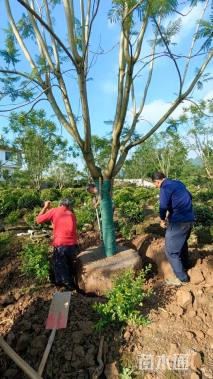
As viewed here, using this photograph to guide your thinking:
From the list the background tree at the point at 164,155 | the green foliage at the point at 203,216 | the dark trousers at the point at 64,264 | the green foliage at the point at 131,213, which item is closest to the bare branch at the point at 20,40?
the dark trousers at the point at 64,264

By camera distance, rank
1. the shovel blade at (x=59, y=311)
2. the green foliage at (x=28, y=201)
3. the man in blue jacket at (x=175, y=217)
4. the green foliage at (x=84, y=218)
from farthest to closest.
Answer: the green foliage at (x=28, y=201), the green foliage at (x=84, y=218), the man in blue jacket at (x=175, y=217), the shovel blade at (x=59, y=311)

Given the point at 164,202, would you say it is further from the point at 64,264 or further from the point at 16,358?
the point at 16,358

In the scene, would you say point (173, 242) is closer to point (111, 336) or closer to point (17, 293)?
point (111, 336)

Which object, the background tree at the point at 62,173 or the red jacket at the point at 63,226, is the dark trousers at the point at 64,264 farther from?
the background tree at the point at 62,173

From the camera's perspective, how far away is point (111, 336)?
3.80 metres

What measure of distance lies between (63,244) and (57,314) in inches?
58.8

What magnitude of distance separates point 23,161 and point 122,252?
49.5ft

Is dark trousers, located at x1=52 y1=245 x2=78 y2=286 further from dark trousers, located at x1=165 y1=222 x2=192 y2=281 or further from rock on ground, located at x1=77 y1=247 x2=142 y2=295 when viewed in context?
dark trousers, located at x1=165 y1=222 x2=192 y2=281

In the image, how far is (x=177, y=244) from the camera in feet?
15.8

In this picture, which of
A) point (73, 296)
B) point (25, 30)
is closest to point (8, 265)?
point (73, 296)

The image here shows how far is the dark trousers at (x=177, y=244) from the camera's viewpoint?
15.6ft

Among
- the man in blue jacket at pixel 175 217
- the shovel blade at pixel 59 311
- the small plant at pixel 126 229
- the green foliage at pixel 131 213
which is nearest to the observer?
the shovel blade at pixel 59 311

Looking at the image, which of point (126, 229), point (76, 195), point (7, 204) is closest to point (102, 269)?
point (126, 229)

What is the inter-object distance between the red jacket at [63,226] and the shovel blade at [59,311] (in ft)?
3.41
